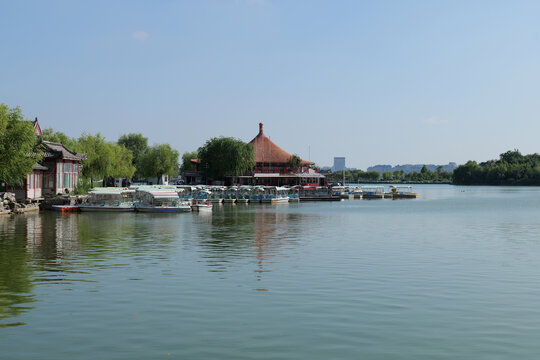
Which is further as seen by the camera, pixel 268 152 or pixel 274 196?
pixel 268 152

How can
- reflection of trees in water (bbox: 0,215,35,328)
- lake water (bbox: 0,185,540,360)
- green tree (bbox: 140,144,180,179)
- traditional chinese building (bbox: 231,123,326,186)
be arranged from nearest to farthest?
lake water (bbox: 0,185,540,360) < reflection of trees in water (bbox: 0,215,35,328) < green tree (bbox: 140,144,180,179) < traditional chinese building (bbox: 231,123,326,186)

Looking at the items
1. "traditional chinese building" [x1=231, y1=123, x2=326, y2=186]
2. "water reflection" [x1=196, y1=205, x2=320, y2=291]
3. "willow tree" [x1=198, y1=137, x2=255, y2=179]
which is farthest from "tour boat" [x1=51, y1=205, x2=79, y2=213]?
"traditional chinese building" [x1=231, y1=123, x2=326, y2=186]

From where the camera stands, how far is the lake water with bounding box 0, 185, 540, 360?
1620 centimetres

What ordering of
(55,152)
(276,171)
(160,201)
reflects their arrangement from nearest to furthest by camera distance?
(160,201) < (55,152) < (276,171)

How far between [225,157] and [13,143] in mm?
82710

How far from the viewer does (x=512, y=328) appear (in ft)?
60.2

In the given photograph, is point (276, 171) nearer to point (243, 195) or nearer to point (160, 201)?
point (243, 195)

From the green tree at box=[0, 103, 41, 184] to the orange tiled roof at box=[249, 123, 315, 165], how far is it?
100.0 metres

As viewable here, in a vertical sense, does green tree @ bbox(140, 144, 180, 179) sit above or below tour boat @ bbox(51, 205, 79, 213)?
above

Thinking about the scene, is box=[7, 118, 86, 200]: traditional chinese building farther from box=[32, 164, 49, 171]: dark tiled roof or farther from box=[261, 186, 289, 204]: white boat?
box=[261, 186, 289, 204]: white boat

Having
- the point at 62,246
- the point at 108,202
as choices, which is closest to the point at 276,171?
the point at 108,202

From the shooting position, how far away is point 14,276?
Answer: 27641 mm

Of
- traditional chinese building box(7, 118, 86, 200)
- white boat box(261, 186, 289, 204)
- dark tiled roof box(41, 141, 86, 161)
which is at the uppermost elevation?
dark tiled roof box(41, 141, 86, 161)

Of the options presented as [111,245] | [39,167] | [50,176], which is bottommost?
[111,245]
